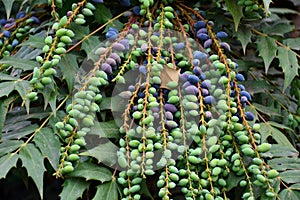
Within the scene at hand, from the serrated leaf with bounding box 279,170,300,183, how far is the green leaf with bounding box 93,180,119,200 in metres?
0.38

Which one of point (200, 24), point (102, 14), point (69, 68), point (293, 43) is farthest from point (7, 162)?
point (293, 43)

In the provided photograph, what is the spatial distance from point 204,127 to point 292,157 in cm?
28

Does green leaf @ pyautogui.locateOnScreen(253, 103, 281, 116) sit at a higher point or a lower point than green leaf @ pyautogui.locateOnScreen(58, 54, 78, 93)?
lower

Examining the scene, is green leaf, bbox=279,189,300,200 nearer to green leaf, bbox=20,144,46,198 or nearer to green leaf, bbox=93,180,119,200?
green leaf, bbox=93,180,119,200

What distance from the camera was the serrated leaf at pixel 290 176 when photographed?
1.13m

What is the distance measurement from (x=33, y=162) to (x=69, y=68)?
0.83ft

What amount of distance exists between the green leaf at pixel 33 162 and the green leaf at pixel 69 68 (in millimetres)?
180

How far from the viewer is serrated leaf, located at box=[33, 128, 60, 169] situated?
110cm

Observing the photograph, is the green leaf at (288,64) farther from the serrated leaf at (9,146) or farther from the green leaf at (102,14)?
the serrated leaf at (9,146)

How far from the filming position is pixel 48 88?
44.8 inches

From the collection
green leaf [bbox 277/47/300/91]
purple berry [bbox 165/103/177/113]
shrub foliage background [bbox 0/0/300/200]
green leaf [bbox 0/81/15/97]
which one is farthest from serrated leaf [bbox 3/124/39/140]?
green leaf [bbox 277/47/300/91]

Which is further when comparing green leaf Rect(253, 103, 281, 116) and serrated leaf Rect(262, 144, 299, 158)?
green leaf Rect(253, 103, 281, 116)

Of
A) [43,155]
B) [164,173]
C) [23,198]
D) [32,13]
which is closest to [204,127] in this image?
[164,173]

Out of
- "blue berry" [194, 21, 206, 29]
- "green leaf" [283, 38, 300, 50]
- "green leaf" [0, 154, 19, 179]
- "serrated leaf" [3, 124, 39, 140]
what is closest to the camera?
"green leaf" [0, 154, 19, 179]
